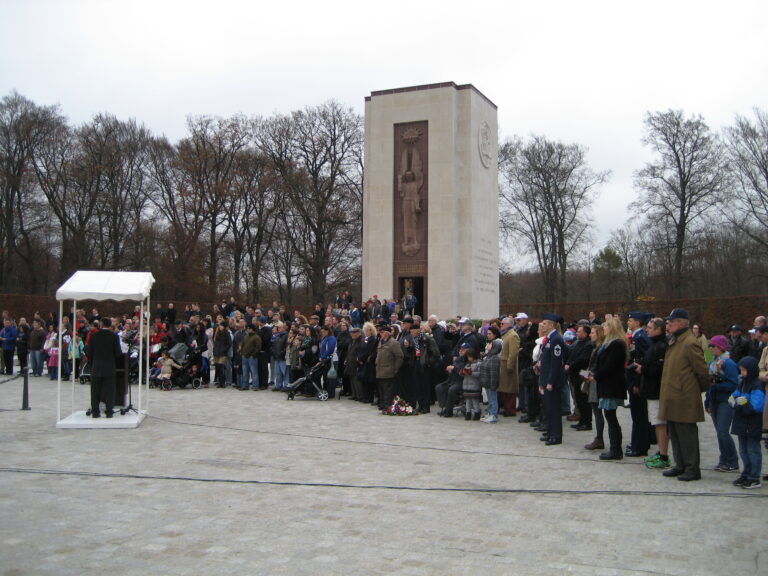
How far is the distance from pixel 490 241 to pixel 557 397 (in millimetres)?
18228

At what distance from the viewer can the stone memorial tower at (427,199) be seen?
25.6 metres

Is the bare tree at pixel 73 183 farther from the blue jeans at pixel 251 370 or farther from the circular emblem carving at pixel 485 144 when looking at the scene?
the blue jeans at pixel 251 370

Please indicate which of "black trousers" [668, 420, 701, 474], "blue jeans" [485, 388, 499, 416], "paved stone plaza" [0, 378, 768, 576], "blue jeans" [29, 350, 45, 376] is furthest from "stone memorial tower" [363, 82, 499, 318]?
"black trousers" [668, 420, 701, 474]

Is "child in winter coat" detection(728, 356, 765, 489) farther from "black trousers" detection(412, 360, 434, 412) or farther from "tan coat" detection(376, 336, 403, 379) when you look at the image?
"tan coat" detection(376, 336, 403, 379)

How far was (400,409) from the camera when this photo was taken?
43.7 ft

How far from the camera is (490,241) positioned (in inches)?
1099

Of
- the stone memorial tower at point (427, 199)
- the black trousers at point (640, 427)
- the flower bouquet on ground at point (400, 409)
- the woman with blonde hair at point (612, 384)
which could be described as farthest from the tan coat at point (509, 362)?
the stone memorial tower at point (427, 199)

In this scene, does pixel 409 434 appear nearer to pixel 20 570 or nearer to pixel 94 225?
pixel 20 570

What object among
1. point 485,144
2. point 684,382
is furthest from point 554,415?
point 485,144

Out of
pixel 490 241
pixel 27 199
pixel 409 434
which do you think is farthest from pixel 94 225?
pixel 409 434

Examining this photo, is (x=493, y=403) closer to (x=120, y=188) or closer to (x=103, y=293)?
(x=103, y=293)

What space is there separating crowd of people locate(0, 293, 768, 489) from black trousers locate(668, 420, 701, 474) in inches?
0.5

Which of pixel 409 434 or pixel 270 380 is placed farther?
pixel 270 380

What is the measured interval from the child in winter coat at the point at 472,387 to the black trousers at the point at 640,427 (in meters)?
3.58
